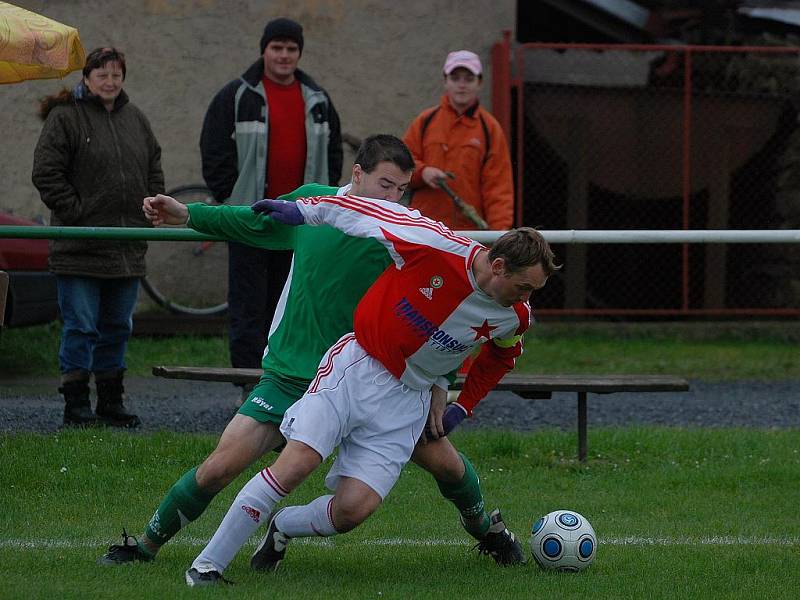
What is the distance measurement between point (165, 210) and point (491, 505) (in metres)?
2.39

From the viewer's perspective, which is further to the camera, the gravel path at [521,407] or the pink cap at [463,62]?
the pink cap at [463,62]

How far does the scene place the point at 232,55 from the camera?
12.7 m

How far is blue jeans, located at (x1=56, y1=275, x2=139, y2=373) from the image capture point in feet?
26.1

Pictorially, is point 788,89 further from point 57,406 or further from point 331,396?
point 331,396

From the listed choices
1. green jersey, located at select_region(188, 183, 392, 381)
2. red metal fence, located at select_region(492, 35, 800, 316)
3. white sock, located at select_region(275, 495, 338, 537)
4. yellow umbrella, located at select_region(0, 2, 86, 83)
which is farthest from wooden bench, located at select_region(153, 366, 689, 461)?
red metal fence, located at select_region(492, 35, 800, 316)

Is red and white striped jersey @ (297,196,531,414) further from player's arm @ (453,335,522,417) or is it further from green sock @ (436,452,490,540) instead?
green sock @ (436,452,490,540)

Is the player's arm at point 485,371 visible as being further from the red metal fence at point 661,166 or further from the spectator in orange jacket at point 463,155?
the red metal fence at point 661,166

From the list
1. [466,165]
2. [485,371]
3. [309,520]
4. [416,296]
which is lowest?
[309,520]

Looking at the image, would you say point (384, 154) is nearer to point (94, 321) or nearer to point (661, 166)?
point (94, 321)

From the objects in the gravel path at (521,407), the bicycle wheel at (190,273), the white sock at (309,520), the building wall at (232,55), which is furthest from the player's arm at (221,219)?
the building wall at (232,55)

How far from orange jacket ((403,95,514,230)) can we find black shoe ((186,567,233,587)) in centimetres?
447

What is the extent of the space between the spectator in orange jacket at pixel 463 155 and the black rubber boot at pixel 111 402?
2241 millimetres

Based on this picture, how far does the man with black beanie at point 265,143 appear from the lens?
819 centimetres

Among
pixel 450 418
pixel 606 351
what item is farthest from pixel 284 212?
pixel 606 351
